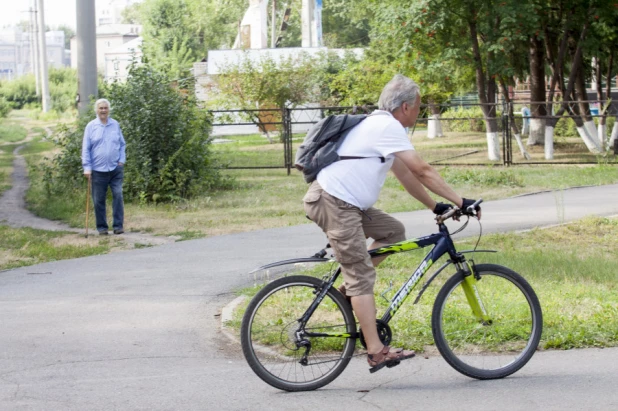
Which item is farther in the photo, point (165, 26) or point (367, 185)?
point (165, 26)

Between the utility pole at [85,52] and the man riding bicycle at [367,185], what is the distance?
42.8 ft

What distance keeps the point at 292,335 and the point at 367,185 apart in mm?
991

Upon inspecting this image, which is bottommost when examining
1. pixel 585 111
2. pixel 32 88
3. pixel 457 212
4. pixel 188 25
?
pixel 457 212

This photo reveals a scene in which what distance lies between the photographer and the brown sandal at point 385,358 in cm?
573

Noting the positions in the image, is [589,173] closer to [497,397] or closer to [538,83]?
[538,83]

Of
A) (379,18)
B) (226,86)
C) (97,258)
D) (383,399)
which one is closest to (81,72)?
(97,258)

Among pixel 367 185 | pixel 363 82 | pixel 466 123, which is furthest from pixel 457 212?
pixel 466 123

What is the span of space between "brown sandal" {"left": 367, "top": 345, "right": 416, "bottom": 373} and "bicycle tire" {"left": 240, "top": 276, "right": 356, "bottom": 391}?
0.20 metres

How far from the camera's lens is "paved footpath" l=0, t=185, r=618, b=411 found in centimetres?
559

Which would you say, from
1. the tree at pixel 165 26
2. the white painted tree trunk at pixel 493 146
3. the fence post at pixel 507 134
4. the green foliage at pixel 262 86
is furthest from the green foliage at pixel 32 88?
the fence post at pixel 507 134

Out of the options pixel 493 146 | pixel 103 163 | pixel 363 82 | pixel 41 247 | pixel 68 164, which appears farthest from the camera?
pixel 363 82

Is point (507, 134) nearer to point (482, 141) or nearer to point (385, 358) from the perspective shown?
point (482, 141)

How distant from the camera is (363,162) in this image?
5645 mm

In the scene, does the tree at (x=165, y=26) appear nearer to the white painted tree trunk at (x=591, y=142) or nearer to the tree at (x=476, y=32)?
the tree at (x=476, y=32)
